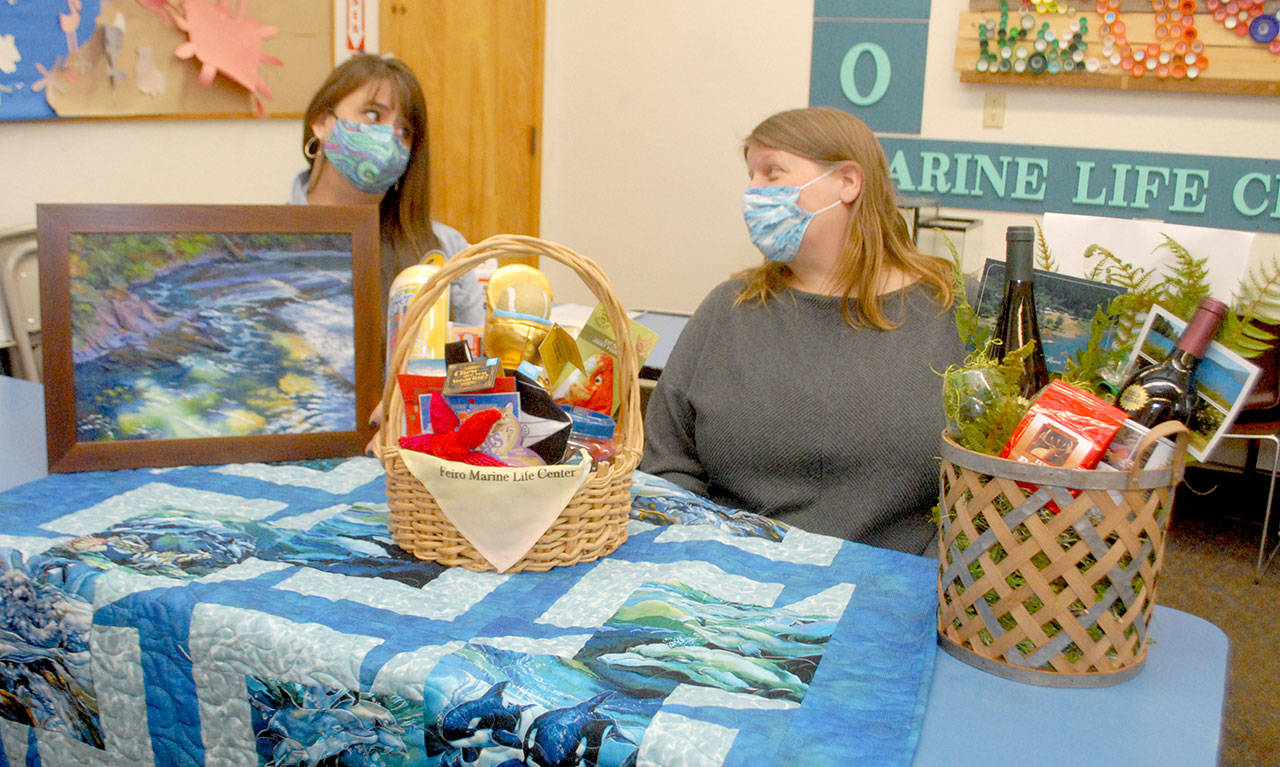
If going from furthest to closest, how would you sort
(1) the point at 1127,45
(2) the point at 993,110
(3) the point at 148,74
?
(2) the point at 993,110
(1) the point at 1127,45
(3) the point at 148,74

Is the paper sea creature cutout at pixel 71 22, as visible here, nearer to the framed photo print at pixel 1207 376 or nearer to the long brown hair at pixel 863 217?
the long brown hair at pixel 863 217

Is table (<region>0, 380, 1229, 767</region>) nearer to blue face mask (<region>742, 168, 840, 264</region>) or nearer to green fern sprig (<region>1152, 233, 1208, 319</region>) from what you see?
green fern sprig (<region>1152, 233, 1208, 319</region>)

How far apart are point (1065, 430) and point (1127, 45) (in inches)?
140

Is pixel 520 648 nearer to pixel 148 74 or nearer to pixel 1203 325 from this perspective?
pixel 1203 325

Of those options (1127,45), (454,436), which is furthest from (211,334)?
(1127,45)

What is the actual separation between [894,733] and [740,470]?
849 millimetres

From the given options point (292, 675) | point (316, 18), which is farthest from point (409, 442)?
point (316, 18)

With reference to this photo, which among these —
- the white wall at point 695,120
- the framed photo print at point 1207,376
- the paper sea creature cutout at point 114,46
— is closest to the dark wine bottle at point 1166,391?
the framed photo print at point 1207,376

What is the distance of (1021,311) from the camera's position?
3.55 feet

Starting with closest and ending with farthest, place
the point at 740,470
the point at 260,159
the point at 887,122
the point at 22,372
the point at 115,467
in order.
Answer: the point at 115,467 < the point at 740,470 < the point at 22,372 < the point at 260,159 < the point at 887,122

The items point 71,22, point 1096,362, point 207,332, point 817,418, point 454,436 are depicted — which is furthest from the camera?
point 71,22

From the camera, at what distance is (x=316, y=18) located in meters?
3.19

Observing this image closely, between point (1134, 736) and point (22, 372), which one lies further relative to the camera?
point (22, 372)

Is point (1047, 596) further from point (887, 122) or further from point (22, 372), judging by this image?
point (887, 122)
